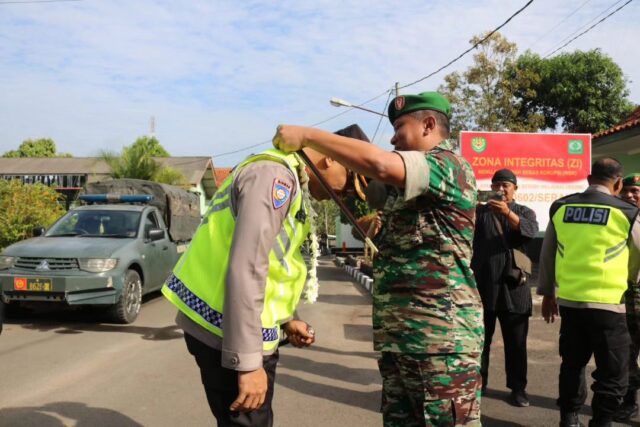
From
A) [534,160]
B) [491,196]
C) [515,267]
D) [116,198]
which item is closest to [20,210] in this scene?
[116,198]

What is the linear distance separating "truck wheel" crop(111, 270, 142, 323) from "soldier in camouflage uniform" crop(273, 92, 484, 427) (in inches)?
232

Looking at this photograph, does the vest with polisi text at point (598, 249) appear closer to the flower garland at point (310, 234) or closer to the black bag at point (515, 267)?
the black bag at point (515, 267)

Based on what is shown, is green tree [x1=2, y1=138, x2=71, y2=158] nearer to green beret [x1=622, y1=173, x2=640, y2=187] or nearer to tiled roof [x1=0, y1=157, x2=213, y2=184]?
tiled roof [x1=0, y1=157, x2=213, y2=184]

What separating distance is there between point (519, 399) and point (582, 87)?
22546 millimetres

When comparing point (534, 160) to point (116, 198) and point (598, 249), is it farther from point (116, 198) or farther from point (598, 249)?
point (116, 198)

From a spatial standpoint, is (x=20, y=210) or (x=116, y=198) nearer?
(x=116, y=198)

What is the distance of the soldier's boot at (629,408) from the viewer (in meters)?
3.99

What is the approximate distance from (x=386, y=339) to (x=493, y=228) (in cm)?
284

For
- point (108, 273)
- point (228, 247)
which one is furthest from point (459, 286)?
point (108, 273)

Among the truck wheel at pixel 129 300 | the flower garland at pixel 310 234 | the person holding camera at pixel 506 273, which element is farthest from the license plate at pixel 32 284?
the flower garland at pixel 310 234

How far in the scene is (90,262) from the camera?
7.12 meters

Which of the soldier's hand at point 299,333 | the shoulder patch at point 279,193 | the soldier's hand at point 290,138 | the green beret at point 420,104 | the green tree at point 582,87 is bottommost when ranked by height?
the soldier's hand at point 299,333

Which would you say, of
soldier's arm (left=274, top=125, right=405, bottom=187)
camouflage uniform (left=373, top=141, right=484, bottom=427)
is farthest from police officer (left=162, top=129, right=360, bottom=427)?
camouflage uniform (left=373, top=141, right=484, bottom=427)

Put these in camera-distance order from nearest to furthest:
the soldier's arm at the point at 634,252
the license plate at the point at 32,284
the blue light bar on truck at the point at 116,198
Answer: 1. the soldier's arm at the point at 634,252
2. the license plate at the point at 32,284
3. the blue light bar on truck at the point at 116,198
